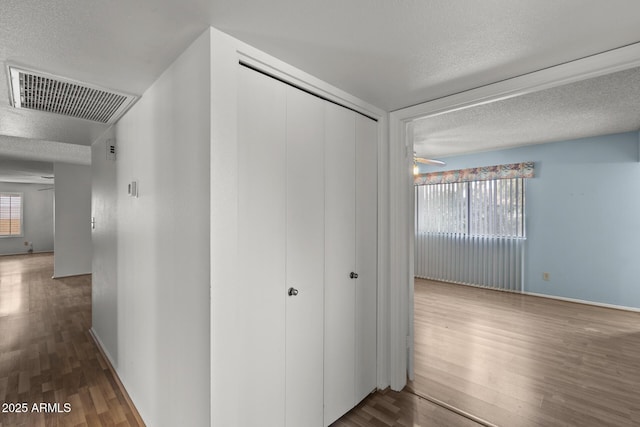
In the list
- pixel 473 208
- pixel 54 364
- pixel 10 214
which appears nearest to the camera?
pixel 54 364

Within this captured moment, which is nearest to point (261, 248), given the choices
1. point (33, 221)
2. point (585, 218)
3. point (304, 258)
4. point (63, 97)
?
point (304, 258)

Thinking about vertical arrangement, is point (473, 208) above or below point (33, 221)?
above

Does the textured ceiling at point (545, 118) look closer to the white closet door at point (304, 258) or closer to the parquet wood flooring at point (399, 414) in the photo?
the white closet door at point (304, 258)

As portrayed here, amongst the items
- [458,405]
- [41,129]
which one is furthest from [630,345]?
[41,129]

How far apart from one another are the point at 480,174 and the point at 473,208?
2.07 feet

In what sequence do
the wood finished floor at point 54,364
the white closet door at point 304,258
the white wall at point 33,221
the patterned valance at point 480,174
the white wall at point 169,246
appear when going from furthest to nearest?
the white wall at point 33,221 → the patterned valance at point 480,174 → the wood finished floor at point 54,364 → the white closet door at point 304,258 → the white wall at point 169,246

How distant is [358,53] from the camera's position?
5.06 feet

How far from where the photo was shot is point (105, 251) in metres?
2.86

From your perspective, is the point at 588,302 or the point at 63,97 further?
the point at 588,302

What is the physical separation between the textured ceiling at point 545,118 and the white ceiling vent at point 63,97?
3.05m

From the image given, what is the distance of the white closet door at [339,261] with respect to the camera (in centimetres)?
194

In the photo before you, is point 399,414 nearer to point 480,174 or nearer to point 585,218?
point 585,218

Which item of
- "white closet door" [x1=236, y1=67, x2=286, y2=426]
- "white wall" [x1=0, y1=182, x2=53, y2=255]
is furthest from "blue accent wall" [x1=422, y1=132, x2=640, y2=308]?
"white wall" [x1=0, y1=182, x2=53, y2=255]

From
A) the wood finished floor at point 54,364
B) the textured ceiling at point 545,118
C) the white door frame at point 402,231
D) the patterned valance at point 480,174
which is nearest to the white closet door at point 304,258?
the white door frame at point 402,231
